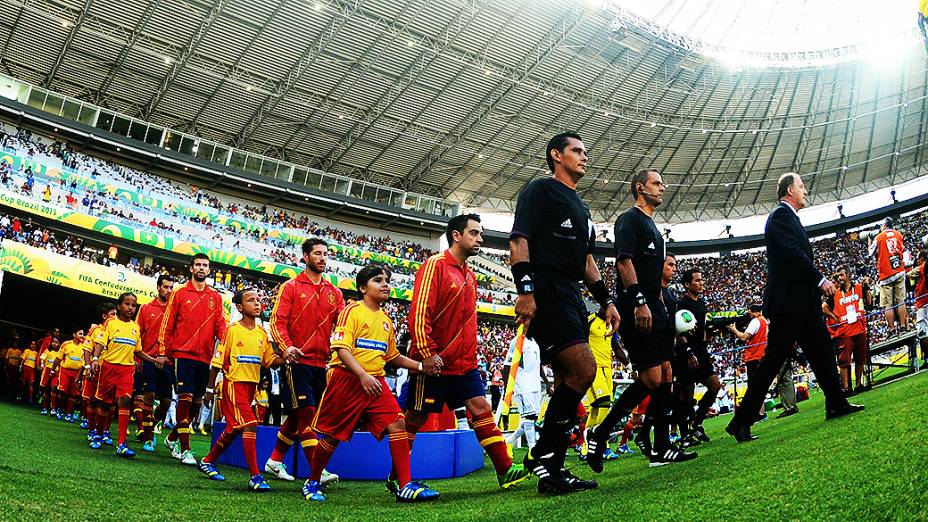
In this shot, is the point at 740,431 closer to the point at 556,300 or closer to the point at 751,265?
the point at 556,300

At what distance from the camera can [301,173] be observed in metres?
36.5

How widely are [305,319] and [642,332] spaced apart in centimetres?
284

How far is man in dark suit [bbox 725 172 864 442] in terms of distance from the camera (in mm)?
4637

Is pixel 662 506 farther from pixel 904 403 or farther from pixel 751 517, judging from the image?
pixel 904 403

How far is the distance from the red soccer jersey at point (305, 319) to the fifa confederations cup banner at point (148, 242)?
12.5 metres

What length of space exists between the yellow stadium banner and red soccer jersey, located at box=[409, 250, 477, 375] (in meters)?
14.0

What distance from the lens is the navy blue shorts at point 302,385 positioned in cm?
540

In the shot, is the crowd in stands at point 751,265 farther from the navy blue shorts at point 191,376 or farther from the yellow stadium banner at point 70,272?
the navy blue shorts at point 191,376

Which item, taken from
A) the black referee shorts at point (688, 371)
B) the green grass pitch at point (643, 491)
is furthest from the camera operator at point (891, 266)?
the green grass pitch at point (643, 491)

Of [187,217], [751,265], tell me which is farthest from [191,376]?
[751,265]

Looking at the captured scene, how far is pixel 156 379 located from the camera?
303 inches

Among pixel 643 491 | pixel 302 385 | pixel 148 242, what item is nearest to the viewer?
pixel 643 491

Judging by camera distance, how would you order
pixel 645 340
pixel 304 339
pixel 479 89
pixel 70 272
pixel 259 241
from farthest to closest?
pixel 259 241
pixel 479 89
pixel 70 272
pixel 304 339
pixel 645 340

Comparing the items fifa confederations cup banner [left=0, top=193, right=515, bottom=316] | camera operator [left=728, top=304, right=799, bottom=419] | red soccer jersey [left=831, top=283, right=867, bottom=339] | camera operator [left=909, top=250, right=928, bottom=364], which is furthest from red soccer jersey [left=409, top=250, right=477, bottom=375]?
fifa confederations cup banner [left=0, top=193, right=515, bottom=316]
